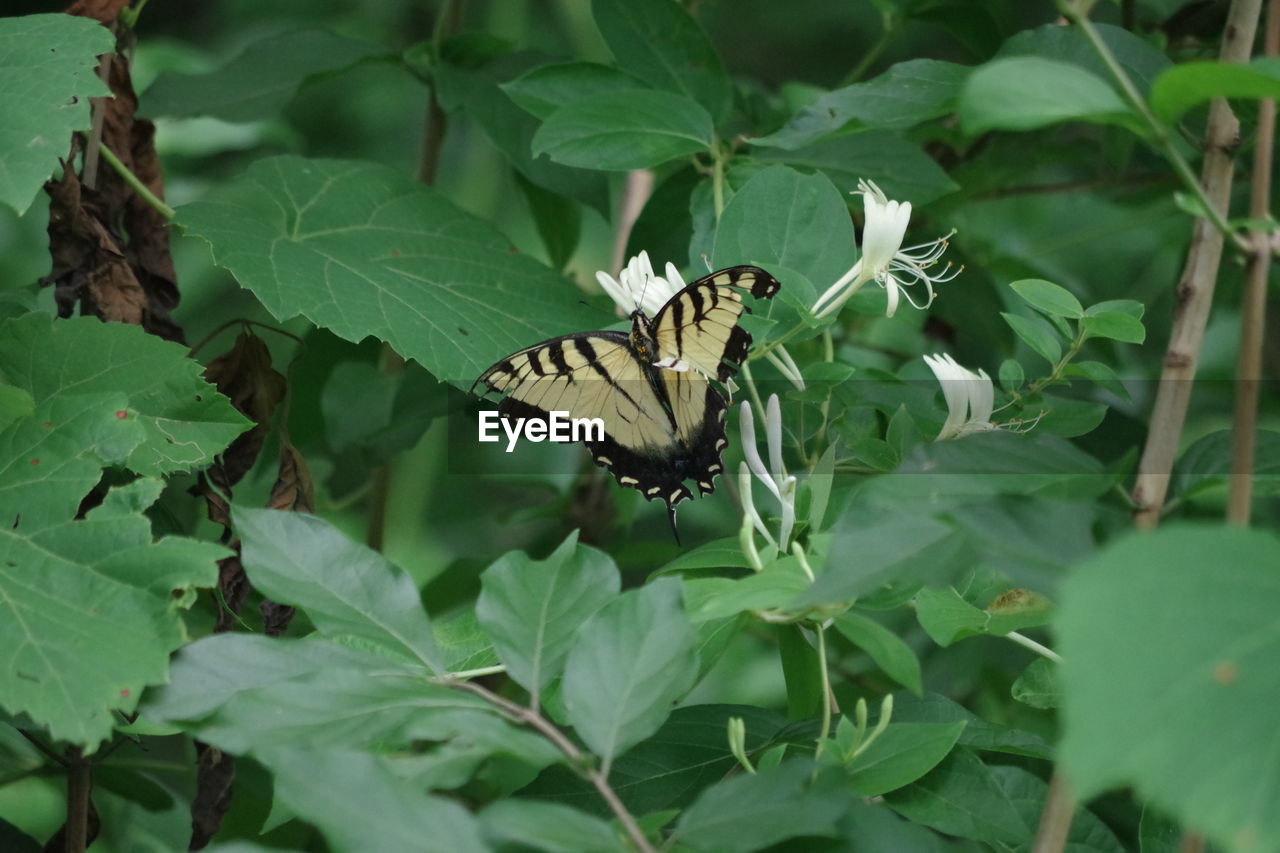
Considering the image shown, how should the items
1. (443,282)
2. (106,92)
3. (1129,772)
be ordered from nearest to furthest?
(1129,772)
(106,92)
(443,282)

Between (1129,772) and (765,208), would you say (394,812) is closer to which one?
(1129,772)

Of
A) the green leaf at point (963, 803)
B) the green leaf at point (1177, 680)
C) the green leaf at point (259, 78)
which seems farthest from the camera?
the green leaf at point (259, 78)

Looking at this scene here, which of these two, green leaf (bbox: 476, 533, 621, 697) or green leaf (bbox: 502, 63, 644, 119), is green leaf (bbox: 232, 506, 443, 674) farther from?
green leaf (bbox: 502, 63, 644, 119)

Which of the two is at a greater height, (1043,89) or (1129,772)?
(1043,89)

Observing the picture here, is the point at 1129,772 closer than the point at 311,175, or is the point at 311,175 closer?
the point at 1129,772

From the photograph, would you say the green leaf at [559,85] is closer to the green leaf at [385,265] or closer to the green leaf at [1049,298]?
the green leaf at [385,265]

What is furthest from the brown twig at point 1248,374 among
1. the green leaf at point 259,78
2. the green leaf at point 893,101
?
the green leaf at point 259,78

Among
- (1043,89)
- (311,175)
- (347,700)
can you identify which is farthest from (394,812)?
(311,175)

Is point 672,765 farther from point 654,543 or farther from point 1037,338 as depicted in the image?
point 654,543
